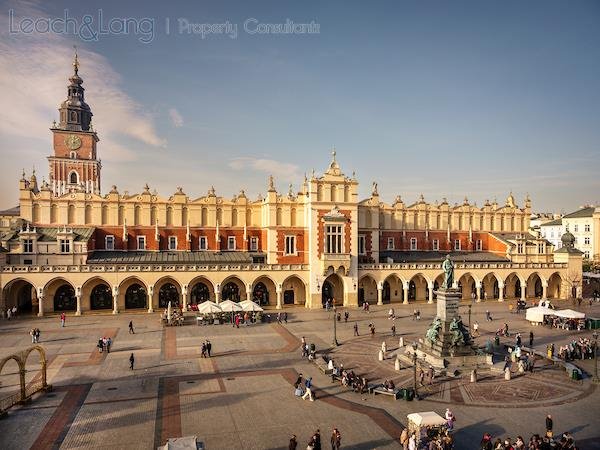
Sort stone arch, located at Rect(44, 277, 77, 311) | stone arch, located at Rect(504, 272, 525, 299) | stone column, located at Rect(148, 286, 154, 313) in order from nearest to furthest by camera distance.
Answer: stone arch, located at Rect(44, 277, 77, 311), stone column, located at Rect(148, 286, 154, 313), stone arch, located at Rect(504, 272, 525, 299)

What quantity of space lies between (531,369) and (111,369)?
27804 mm

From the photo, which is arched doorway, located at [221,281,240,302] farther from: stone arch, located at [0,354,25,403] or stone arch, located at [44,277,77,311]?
stone arch, located at [0,354,25,403]

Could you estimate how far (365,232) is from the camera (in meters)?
63.0

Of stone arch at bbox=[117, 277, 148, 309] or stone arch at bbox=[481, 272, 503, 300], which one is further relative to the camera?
stone arch at bbox=[481, 272, 503, 300]

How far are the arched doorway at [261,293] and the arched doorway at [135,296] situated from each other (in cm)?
1279

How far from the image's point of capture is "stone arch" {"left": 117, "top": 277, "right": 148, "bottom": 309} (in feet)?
176

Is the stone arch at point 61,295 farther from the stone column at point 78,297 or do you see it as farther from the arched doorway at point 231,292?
the arched doorway at point 231,292

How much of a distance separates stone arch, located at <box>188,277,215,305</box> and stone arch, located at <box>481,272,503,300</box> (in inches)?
1449

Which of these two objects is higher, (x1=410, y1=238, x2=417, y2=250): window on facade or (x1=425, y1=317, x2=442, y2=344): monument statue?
(x1=410, y1=238, x2=417, y2=250): window on facade

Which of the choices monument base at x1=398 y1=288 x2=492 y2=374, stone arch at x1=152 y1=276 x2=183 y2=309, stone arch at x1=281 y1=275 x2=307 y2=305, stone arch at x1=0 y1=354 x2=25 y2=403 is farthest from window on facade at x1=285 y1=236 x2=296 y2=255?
stone arch at x1=0 y1=354 x2=25 y2=403

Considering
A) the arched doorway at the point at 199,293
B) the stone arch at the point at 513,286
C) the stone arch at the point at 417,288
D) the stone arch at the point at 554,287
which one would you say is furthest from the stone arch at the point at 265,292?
the stone arch at the point at 554,287

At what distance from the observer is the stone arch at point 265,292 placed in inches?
2293

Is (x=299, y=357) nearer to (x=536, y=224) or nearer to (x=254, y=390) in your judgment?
(x=254, y=390)

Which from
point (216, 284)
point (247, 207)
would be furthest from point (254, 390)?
point (247, 207)
